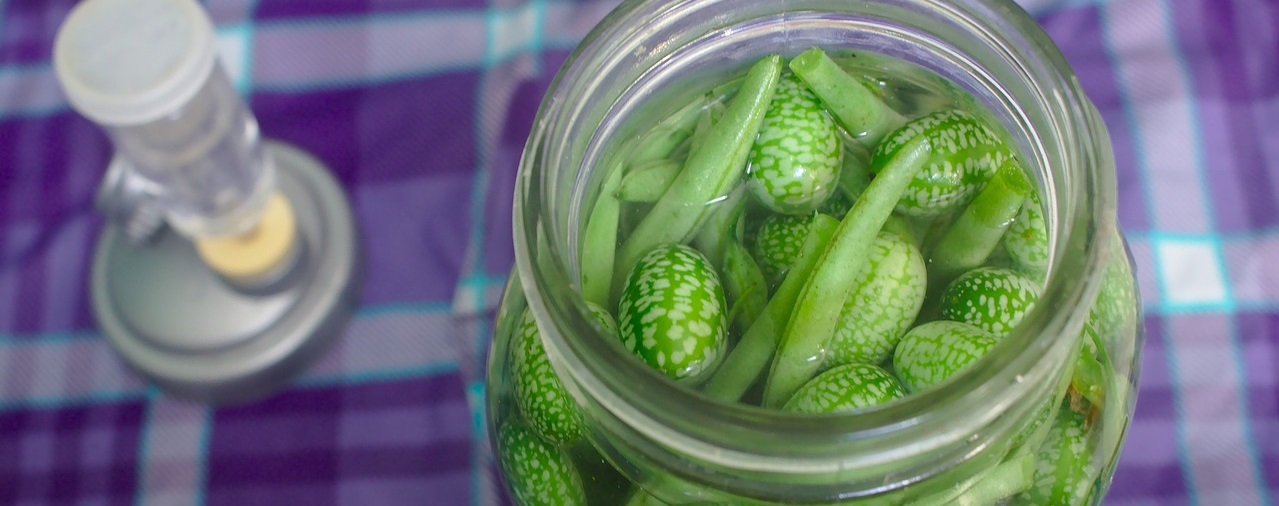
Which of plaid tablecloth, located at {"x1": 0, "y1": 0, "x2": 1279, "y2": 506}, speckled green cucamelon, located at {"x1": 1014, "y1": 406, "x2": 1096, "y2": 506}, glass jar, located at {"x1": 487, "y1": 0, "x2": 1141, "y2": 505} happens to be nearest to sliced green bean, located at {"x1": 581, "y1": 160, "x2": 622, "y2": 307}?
glass jar, located at {"x1": 487, "y1": 0, "x2": 1141, "y2": 505}

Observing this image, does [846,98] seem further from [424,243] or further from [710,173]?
[424,243]

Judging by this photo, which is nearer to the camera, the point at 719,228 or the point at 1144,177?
the point at 719,228

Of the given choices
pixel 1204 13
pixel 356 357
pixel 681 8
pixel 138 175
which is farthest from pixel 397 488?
pixel 1204 13

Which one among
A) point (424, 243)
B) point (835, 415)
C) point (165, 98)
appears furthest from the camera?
point (424, 243)

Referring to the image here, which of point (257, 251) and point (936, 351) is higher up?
point (936, 351)

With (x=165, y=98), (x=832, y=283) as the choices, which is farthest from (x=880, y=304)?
(x=165, y=98)

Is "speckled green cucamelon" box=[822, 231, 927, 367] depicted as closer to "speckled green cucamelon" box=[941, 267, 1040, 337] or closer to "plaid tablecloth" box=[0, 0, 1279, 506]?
"speckled green cucamelon" box=[941, 267, 1040, 337]

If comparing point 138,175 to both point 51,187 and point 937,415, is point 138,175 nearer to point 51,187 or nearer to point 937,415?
point 51,187
